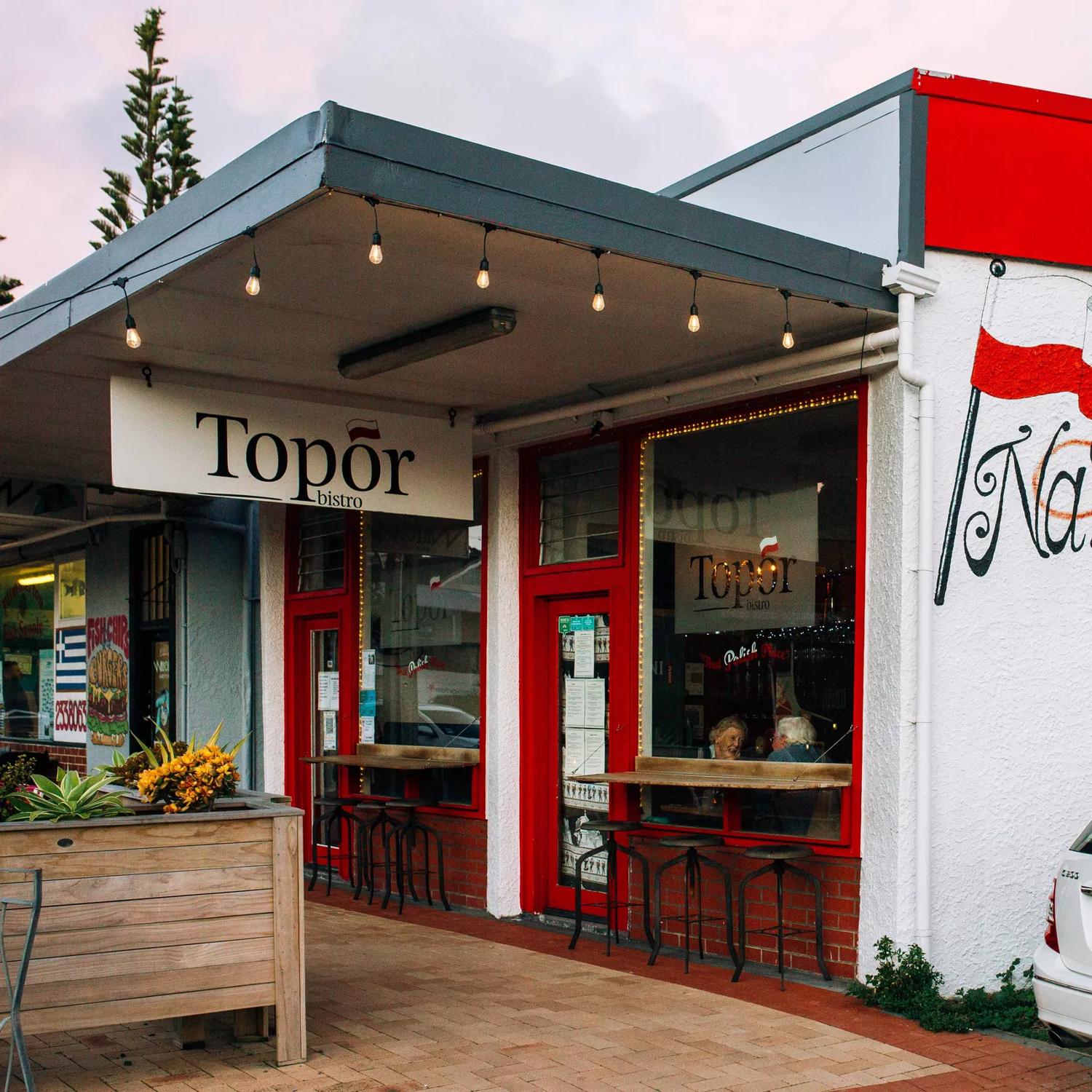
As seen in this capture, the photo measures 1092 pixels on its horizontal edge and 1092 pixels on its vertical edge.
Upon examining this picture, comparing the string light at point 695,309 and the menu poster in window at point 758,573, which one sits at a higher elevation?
the string light at point 695,309

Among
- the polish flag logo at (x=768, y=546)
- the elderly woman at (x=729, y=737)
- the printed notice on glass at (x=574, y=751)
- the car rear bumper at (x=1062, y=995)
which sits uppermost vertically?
the polish flag logo at (x=768, y=546)

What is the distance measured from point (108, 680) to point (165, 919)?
27.9 feet

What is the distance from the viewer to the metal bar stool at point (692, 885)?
24.3 ft

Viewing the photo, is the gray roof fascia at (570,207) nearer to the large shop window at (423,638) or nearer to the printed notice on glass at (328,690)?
the large shop window at (423,638)

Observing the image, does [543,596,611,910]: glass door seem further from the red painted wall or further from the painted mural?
the red painted wall

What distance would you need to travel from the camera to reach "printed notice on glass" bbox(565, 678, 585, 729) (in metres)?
8.98

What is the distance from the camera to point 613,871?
26.8ft

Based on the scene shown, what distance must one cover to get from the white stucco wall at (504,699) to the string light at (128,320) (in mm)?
3313

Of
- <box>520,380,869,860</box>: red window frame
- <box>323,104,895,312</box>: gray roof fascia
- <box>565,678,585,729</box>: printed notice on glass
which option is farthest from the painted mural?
<box>565,678,585,729</box>: printed notice on glass

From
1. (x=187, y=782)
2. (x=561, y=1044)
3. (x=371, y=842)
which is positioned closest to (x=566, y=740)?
(x=371, y=842)

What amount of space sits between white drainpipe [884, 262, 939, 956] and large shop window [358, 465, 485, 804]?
3.62m

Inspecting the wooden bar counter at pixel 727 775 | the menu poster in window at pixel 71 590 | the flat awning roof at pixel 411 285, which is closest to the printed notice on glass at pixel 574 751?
the wooden bar counter at pixel 727 775

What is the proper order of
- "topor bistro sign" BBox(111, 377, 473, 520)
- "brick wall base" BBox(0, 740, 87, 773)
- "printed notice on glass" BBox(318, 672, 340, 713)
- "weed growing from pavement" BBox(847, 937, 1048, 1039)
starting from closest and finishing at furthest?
1. "weed growing from pavement" BBox(847, 937, 1048, 1039)
2. "topor bistro sign" BBox(111, 377, 473, 520)
3. "printed notice on glass" BBox(318, 672, 340, 713)
4. "brick wall base" BBox(0, 740, 87, 773)

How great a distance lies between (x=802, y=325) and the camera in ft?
23.1
